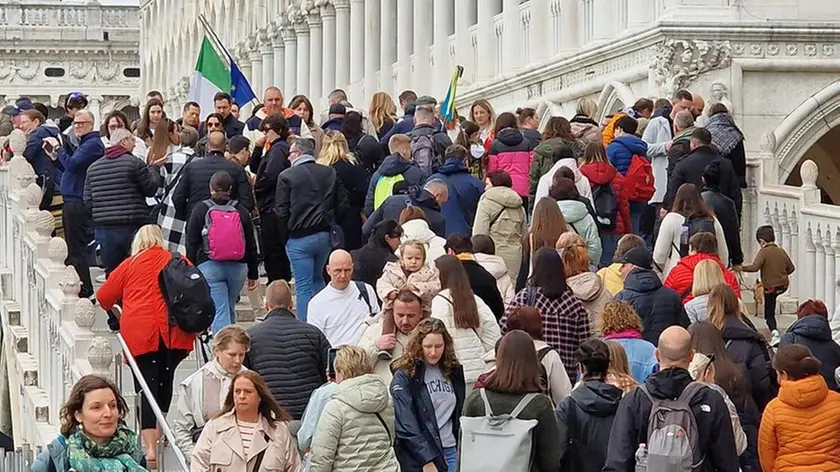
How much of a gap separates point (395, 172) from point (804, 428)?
248 inches

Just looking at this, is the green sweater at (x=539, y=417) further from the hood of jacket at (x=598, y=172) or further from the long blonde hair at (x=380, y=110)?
the long blonde hair at (x=380, y=110)

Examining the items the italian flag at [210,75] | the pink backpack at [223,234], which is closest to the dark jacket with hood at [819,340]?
the pink backpack at [223,234]

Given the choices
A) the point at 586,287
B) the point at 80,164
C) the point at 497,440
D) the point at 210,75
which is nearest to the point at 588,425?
the point at 497,440

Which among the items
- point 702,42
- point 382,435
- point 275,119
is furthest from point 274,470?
point 702,42

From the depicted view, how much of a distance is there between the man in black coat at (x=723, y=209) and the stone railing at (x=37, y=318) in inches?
195

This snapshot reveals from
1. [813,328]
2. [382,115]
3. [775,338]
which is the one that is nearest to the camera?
[813,328]

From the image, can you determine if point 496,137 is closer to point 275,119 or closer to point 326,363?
point 275,119

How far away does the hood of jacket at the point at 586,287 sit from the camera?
543 inches

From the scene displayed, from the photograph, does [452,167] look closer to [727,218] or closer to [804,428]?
[727,218]

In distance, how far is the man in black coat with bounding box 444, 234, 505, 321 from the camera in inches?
555

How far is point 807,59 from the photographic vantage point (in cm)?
2364

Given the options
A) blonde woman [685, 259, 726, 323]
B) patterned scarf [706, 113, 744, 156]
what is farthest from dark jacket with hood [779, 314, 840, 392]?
patterned scarf [706, 113, 744, 156]

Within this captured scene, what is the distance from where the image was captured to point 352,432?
11.3 m

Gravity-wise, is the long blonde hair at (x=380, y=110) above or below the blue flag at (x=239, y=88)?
below
